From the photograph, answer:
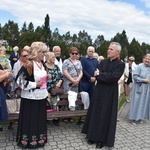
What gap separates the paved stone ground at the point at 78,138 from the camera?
14.8 feet

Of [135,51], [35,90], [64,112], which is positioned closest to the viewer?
[35,90]

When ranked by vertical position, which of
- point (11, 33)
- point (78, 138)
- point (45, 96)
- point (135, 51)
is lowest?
point (78, 138)

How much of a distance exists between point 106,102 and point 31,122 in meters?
1.57

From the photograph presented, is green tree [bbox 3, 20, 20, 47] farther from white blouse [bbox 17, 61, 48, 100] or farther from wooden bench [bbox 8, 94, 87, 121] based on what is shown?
white blouse [bbox 17, 61, 48, 100]

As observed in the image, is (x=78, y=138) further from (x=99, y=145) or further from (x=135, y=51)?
(x=135, y=51)

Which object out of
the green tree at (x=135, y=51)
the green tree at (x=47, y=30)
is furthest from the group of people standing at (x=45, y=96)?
the green tree at (x=135, y=51)

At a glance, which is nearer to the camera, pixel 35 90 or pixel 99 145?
pixel 35 90

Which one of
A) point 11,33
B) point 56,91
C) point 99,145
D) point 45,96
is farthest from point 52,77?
point 11,33

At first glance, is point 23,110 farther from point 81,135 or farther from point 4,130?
point 81,135

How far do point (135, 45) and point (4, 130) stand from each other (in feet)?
194

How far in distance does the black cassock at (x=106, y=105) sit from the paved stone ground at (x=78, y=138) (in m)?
0.28

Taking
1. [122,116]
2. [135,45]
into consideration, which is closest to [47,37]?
[135,45]

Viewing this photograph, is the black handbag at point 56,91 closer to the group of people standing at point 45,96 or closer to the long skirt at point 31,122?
the group of people standing at point 45,96

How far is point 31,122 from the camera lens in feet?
13.8
